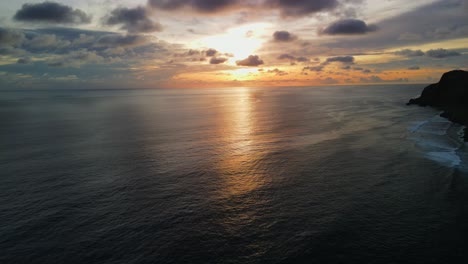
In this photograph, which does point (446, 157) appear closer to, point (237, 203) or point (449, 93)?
point (237, 203)

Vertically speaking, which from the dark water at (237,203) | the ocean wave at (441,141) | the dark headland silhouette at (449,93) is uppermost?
the dark headland silhouette at (449,93)

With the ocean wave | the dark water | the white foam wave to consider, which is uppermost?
the ocean wave

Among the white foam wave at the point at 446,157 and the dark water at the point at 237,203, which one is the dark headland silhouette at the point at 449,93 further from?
the white foam wave at the point at 446,157

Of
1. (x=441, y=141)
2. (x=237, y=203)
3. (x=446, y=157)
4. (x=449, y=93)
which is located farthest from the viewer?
(x=449, y=93)

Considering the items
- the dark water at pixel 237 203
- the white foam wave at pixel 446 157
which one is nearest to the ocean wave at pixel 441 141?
the white foam wave at pixel 446 157

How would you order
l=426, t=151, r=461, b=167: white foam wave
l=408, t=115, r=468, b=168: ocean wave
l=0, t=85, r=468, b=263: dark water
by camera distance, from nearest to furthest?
l=0, t=85, r=468, b=263: dark water
l=426, t=151, r=461, b=167: white foam wave
l=408, t=115, r=468, b=168: ocean wave

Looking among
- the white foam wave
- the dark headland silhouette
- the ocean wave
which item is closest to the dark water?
the white foam wave

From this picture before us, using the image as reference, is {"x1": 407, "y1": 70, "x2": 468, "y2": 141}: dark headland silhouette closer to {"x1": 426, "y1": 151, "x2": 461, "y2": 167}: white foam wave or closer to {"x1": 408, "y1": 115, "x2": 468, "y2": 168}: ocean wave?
{"x1": 408, "y1": 115, "x2": 468, "y2": 168}: ocean wave

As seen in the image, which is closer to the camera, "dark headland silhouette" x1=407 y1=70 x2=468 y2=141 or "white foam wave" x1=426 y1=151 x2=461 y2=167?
"white foam wave" x1=426 y1=151 x2=461 y2=167

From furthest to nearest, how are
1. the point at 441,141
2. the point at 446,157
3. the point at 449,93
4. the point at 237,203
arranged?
the point at 449,93, the point at 441,141, the point at 446,157, the point at 237,203

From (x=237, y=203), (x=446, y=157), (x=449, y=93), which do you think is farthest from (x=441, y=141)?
(x=449, y=93)

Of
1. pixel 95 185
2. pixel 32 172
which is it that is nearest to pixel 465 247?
pixel 95 185

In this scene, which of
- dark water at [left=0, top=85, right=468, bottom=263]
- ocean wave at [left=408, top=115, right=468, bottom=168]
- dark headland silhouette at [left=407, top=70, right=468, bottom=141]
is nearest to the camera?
dark water at [left=0, top=85, right=468, bottom=263]
